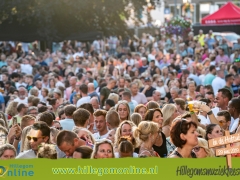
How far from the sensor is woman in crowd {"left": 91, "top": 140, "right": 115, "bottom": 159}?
7.41m

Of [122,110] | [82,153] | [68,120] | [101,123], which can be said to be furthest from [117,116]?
[82,153]

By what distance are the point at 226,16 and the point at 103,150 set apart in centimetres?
2050

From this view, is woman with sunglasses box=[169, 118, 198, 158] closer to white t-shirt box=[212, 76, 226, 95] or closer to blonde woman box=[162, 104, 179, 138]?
blonde woman box=[162, 104, 179, 138]

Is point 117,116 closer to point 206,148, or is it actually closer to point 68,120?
point 68,120

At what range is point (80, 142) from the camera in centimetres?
819

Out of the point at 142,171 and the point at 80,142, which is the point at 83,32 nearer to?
the point at 80,142

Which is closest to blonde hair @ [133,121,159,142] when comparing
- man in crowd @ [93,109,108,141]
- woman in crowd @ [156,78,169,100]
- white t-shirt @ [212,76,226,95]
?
man in crowd @ [93,109,108,141]

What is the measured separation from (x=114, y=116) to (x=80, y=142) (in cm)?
250

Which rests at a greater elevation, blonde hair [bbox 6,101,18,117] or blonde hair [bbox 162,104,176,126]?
blonde hair [bbox 162,104,176,126]

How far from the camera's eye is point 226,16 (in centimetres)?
2725

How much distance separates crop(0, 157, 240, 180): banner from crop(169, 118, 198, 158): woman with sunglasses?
0.63 m

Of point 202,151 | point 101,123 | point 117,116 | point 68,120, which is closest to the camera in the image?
point 202,151

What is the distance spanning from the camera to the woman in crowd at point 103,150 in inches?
292

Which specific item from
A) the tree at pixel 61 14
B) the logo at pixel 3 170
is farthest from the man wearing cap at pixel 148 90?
the logo at pixel 3 170
